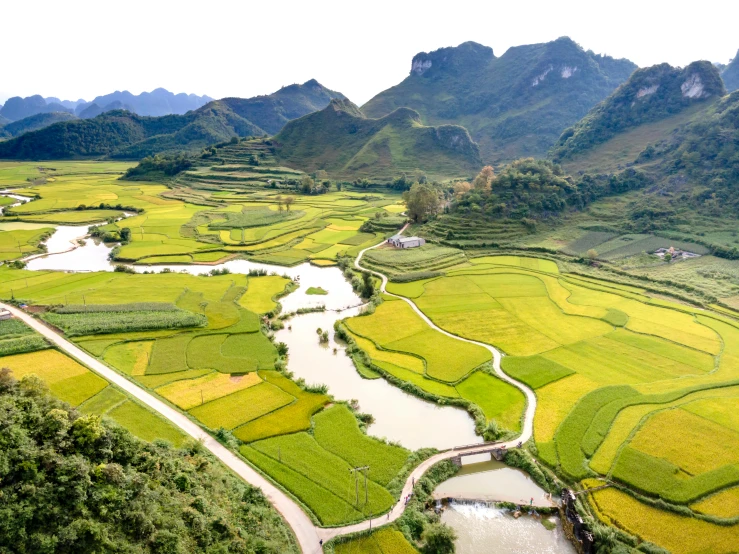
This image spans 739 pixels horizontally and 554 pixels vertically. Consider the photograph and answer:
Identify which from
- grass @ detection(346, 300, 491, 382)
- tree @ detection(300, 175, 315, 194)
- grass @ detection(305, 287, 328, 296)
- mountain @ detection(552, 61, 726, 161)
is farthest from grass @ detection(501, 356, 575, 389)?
mountain @ detection(552, 61, 726, 161)

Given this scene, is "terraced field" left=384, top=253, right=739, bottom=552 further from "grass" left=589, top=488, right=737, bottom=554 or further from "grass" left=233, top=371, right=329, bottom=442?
"grass" left=233, top=371, right=329, bottom=442

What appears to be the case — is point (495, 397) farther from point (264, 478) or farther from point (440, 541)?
point (264, 478)

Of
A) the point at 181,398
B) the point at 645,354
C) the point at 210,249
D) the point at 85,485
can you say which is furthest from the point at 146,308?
the point at 645,354

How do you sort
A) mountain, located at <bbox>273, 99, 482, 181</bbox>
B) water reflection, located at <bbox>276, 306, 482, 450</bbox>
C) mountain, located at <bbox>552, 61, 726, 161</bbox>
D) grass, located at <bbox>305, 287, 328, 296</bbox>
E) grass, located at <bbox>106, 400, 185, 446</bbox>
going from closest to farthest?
grass, located at <bbox>106, 400, 185, 446</bbox> < water reflection, located at <bbox>276, 306, 482, 450</bbox> < grass, located at <bbox>305, 287, 328, 296</bbox> < mountain, located at <bbox>552, 61, 726, 161</bbox> < mountain, located at <bbox>273, 99, 482, 181</bbox>

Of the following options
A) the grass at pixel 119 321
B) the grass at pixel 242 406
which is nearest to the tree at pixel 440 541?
the grass at pixel 242 406

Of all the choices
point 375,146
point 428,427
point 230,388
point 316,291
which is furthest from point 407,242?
point 375,146
